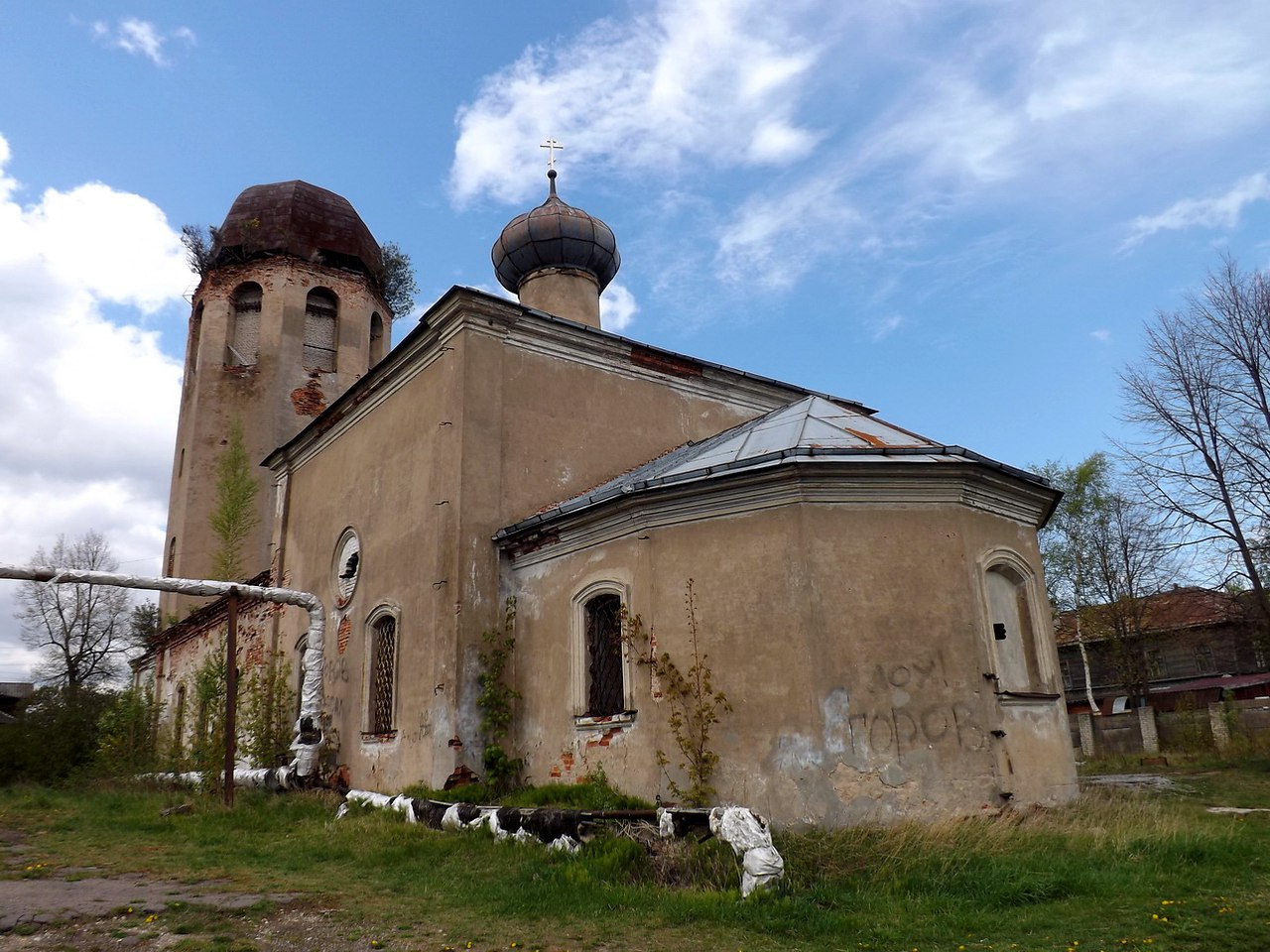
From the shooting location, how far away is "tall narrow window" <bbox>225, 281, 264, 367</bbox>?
70.3 ft

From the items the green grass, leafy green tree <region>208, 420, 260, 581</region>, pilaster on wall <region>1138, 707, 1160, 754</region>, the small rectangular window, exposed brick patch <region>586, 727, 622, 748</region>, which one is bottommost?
the green grass

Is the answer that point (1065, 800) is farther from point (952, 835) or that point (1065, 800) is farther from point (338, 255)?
point (338, 255)

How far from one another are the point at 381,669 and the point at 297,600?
230cm

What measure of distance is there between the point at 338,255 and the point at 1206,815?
2108 cm

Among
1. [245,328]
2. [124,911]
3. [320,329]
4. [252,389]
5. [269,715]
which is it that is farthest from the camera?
[320,329]

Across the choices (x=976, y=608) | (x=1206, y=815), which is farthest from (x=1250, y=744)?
(x=976, y=608)

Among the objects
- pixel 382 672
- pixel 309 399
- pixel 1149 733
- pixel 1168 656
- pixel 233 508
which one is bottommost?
pixel 1149 733

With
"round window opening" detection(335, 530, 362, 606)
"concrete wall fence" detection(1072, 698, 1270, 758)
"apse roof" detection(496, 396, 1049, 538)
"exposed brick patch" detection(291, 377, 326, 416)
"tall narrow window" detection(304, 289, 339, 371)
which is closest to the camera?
"apse roof" detection(496, 396, 1049, 538)

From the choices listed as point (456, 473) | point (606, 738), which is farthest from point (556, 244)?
point (606, 738)

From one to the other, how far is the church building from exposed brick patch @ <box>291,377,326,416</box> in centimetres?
500

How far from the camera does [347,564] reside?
13648 mm

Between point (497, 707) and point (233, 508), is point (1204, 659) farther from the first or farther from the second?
point (233, 508)

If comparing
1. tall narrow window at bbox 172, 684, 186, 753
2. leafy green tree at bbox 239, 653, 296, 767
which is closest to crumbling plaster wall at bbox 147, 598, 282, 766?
tall narrow window at bbox 172, 684, 186, 753

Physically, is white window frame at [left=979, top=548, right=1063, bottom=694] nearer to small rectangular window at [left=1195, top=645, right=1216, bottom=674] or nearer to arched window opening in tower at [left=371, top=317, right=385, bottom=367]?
arched window opening in tower at [left=371, top=317, right=385, bottom=367]
